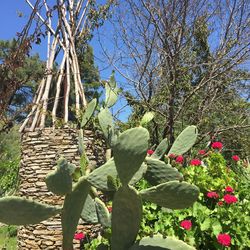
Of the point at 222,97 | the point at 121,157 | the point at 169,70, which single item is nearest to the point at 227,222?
the point at 121,157

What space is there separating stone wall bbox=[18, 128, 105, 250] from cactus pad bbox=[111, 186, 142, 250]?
2.77 m

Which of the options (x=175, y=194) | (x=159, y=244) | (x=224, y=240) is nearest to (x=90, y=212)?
(x=159, y=244)

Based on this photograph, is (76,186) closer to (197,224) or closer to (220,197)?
(197,224)

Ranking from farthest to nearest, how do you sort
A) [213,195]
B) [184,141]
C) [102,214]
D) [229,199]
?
[213,195] < [229,199] < [184,141] < [102,214]

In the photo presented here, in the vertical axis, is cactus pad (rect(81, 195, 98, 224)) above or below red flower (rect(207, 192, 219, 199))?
below

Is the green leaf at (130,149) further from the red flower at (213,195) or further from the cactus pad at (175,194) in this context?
the red flower at (213,195)

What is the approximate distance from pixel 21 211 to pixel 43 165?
9.67ft

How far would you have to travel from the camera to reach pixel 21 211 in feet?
4.45

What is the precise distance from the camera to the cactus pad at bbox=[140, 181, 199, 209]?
131 cm

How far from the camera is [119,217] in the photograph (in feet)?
4.51

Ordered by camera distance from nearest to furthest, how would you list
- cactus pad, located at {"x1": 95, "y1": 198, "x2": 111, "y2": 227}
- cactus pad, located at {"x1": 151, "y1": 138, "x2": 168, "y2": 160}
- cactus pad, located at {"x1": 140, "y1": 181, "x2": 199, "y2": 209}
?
cactus pad, located at {"x1": 140, "y1": 181, "x2": 199, "y2": 209} < cactus pad, located at {"x1": 95, "y1": 198, "x2": 111, "y2": 227} < cactus pad, located at {"x1": 151, "y1": 138, "x2": 168, "y2": 160}

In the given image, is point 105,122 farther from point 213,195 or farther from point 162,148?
point 213,195

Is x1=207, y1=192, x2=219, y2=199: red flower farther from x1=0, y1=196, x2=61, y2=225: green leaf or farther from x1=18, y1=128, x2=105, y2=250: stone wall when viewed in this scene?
x1=0, y1=196, x2=61, y2=225: green leaf

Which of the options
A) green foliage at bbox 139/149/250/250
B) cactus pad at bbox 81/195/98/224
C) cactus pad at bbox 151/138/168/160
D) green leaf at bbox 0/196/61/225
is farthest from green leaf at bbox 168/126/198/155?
green leaf at bbox 0/196/61/225
